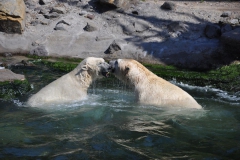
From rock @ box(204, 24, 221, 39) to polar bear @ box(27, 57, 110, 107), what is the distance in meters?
8.33

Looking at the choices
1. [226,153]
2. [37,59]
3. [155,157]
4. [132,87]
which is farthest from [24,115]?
[37,59]

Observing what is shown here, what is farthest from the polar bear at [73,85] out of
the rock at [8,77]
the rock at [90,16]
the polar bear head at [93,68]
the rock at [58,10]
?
the rock at [58,10]

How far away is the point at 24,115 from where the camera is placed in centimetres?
831

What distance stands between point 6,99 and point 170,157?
→ 5.44m

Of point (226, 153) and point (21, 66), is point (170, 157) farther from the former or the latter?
point (21, 66)

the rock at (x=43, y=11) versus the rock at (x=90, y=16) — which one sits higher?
the rock at (x=43, y=11)

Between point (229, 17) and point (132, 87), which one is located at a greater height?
point (229, 17)

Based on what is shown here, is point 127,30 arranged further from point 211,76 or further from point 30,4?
point 30,4

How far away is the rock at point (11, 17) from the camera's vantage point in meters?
17.5

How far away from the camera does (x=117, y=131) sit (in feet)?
23.5

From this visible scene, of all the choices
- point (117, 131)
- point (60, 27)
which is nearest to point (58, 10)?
point (60, 27)

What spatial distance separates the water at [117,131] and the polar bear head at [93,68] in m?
0.70

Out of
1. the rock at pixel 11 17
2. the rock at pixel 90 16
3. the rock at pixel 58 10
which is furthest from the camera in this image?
the rock at pixel 58 10

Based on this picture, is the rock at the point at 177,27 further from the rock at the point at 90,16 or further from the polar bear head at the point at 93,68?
the polar bear head at the point at 93,68
